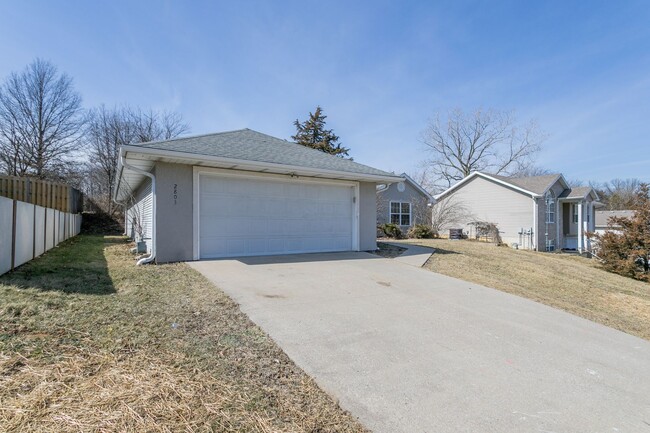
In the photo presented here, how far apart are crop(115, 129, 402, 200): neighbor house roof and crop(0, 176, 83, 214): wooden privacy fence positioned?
19.4 ft

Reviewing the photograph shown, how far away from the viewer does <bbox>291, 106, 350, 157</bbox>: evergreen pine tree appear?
30375mm

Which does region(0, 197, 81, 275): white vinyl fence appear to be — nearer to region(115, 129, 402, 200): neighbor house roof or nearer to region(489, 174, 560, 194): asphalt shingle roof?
region(115, 129, 402, 200): neighbor house roof

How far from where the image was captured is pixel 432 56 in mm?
12508

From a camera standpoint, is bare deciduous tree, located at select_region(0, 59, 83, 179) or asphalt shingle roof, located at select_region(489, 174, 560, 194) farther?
bare deciduous tree, located at select_region(0, 59, 83, 179)

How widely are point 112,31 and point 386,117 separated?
11781 millimetres

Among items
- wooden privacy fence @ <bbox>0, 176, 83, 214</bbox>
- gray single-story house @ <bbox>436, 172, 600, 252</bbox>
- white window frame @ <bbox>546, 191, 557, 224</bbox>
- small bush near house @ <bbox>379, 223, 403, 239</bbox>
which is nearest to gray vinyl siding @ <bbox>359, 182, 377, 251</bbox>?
small bush near house @ <bbox>379, 223, 403, 239</bbox>

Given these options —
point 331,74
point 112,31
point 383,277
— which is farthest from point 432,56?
point 112,31

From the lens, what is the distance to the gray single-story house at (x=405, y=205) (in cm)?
2033

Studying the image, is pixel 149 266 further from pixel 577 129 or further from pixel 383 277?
pixel 577 129

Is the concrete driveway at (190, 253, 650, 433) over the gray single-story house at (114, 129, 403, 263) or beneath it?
beneath

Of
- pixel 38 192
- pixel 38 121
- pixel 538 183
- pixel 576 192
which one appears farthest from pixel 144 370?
A: pixel 38 121

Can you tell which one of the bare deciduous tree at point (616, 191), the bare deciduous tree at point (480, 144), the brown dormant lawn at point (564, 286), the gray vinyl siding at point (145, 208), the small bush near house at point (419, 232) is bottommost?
the brown dormant lawn at point (564, 286)

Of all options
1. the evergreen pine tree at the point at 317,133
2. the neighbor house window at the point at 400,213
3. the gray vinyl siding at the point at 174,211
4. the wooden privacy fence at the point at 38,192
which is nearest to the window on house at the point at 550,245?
the neighbor house window at the point at 400,213

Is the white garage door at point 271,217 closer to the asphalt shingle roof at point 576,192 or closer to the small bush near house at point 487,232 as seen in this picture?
the small bush near house at point 487,232
